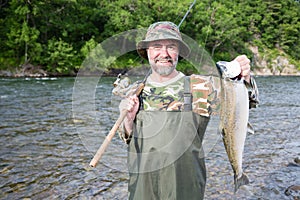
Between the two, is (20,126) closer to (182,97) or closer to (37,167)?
(37,167)

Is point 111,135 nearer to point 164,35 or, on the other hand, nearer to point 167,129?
point 167,129

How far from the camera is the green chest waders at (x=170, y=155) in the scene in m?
2.32

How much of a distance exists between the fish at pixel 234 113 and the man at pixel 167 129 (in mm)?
137

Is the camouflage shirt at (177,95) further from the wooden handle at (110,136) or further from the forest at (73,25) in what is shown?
the forest at (73,25)

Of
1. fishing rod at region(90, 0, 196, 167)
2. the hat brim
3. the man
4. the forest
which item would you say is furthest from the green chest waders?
the forest

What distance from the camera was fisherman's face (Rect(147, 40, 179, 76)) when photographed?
241 centimetres

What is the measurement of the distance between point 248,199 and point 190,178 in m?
2.49

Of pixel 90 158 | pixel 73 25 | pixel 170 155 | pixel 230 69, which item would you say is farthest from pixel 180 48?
pixel 73 25

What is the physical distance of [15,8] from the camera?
108 feet

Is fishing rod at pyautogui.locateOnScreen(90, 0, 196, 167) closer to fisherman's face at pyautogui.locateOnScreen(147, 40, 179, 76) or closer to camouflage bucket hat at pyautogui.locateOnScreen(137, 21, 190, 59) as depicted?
fisherman's face at pyautogui.locateOnScreen(147, 40, 179, 76)

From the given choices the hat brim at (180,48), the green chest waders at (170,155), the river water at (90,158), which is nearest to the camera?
the green chest waders at (170,155)

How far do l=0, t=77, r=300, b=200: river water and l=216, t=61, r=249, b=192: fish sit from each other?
333 millimetres

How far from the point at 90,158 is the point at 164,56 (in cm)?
425

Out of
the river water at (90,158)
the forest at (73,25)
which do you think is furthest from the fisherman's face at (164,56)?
the forest at (73,25)
